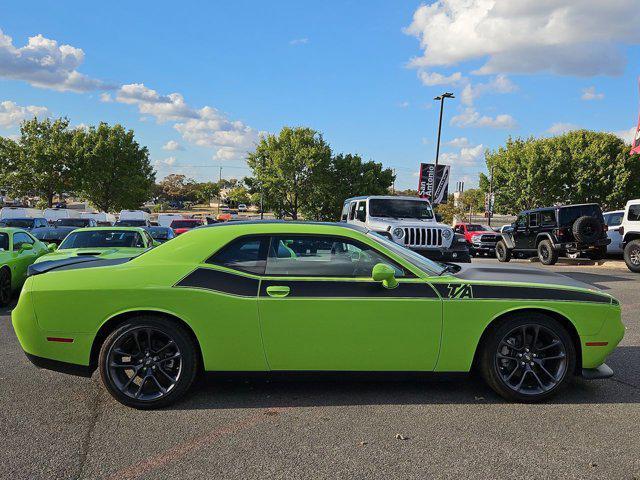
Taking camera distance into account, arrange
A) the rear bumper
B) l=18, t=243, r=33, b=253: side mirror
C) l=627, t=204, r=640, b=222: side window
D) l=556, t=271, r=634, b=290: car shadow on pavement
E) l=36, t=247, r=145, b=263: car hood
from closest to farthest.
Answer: the rear bumper < l=36, t=247, r=145, b=263: car hood < l=18, t=243, r=33, b=253: side mirror < l=556, t=271, r=634, b=290: car shadow on pavement < l=627, t=204, r=640, b=222: side window

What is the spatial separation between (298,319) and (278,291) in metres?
0.27

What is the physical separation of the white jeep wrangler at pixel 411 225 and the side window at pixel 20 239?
→ 23.6ft

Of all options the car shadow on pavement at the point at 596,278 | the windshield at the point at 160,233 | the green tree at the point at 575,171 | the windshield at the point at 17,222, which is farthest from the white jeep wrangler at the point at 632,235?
the green tree at the point at 575,171

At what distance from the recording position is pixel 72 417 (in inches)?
150

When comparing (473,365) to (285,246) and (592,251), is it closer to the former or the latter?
(285,246)

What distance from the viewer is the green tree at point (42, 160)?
43.2 metres

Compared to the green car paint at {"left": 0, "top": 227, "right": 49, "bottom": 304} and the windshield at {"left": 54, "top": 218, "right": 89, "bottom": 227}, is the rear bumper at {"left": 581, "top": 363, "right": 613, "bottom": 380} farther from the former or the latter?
the windshield at {"left": 54, "top": 218, "right": 89, "bottom": 227}

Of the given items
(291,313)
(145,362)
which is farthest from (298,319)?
(145,362)

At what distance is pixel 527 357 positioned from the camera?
13.4 feet

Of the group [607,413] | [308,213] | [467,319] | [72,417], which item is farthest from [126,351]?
[308,213]

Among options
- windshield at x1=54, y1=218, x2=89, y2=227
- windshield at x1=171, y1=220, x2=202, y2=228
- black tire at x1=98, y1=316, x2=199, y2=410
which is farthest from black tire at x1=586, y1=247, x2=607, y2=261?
windshield at x1=54, y1=218, x2=89, y2=227

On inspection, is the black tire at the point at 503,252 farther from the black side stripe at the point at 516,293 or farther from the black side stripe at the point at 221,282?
the black side stripe at the point at 221,282

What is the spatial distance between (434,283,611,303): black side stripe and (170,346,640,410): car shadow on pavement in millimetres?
693

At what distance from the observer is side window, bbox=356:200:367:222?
13492 mm
